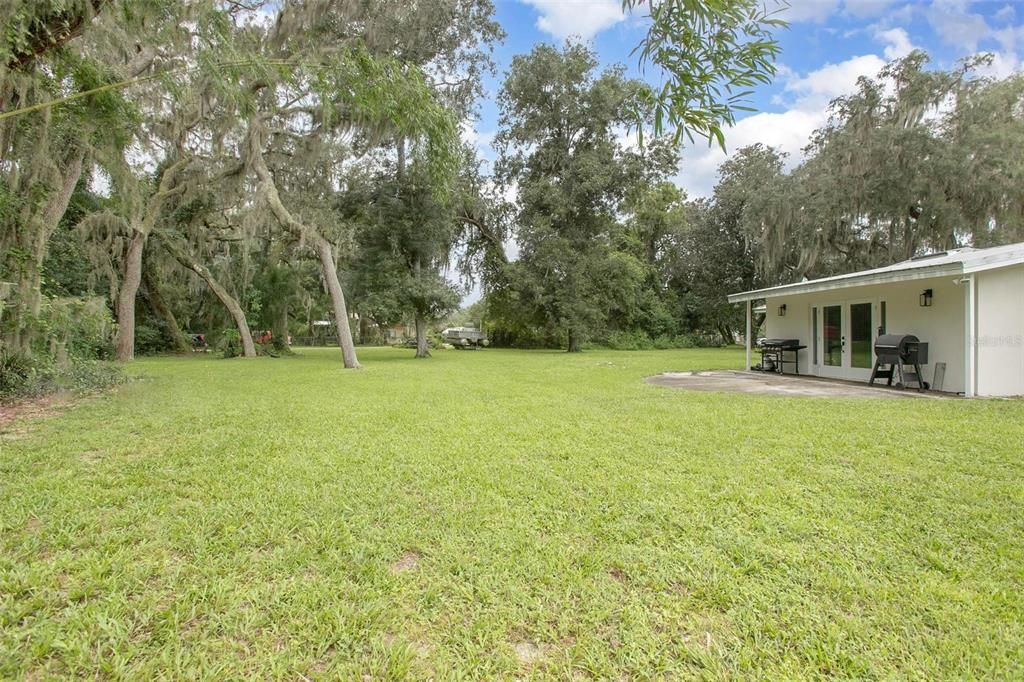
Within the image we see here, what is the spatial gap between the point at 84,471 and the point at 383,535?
102 inches

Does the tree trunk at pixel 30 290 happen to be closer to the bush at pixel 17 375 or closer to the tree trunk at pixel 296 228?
the bush at pixel 17 375

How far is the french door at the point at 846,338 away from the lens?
9.07 meters

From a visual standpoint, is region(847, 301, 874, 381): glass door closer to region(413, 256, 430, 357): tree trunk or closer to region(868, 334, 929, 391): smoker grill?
region(868, 334, 929, 391): smoker grill

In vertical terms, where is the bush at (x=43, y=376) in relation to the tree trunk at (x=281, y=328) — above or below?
below

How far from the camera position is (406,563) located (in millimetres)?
2252

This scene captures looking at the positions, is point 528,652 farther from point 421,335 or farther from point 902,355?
point 421,335

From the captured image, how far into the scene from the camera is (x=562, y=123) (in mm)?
19359

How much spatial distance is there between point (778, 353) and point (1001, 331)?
4243mm

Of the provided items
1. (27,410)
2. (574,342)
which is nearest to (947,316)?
(27,410)

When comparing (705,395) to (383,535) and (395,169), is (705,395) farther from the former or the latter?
(395,169)

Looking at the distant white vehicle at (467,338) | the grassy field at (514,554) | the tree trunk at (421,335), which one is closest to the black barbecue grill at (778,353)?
the grassy field at (514,554)

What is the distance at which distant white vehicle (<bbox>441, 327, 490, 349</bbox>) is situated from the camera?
28641 mm

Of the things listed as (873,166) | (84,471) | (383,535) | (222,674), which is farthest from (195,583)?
(873,166)

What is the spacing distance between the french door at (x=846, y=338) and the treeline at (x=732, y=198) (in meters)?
8.16
